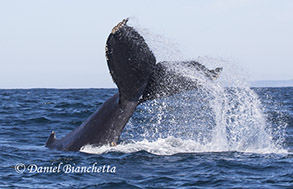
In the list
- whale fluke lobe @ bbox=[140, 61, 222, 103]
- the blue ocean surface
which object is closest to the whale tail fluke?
whale fluke lobe @ bbox=[140, 61, 222, 103]

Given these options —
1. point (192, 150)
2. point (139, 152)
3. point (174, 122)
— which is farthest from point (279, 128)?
point (139, 152)

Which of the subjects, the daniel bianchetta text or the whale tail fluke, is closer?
the whale tail fluke

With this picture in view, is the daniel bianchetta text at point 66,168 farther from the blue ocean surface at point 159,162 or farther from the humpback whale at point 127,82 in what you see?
the humpback whale at point 127,82

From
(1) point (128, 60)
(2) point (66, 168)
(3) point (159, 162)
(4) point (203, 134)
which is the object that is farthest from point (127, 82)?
(4) point (203, 134)

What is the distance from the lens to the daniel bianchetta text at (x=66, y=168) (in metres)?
7.08

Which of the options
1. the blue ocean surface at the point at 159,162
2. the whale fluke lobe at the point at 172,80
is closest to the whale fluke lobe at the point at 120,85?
the whale fluke lobe at the point at 172,80

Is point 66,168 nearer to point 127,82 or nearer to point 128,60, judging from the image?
point 127,82

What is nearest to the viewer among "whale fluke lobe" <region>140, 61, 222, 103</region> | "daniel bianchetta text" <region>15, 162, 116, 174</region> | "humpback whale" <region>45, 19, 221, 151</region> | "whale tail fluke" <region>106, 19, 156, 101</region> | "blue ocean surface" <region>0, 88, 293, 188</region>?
"blue ocean surface" <region>0, 88, 293, 188</region>

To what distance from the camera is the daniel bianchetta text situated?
7.08m

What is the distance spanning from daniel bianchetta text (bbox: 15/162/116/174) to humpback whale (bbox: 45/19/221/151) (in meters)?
0.71

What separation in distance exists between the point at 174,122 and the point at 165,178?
7683 mm

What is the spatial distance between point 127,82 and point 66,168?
1586mm

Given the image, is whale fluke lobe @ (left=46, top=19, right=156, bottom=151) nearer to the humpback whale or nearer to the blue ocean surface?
the humpback whale

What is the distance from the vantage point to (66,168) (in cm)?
722
